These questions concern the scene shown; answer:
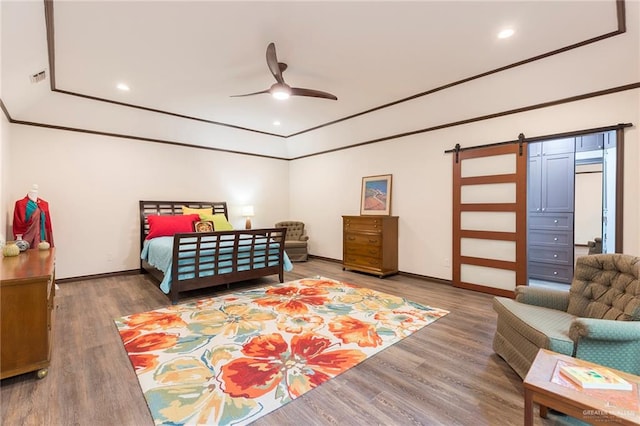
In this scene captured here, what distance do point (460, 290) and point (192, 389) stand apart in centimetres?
390

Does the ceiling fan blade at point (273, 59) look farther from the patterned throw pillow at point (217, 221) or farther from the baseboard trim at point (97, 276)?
the baseboard trim at point (97, 276)

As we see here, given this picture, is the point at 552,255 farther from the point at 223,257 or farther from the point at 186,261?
the point at 186,261

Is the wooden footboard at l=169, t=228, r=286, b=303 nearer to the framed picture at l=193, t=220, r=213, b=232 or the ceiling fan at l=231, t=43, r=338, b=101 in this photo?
the framed picture at l=193, t=220, r=213, b=232

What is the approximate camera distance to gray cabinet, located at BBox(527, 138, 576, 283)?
4574mm

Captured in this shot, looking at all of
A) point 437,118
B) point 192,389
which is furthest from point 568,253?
point 192,389

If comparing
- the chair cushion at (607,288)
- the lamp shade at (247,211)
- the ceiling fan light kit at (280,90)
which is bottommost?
the chair cushion at (607,288)

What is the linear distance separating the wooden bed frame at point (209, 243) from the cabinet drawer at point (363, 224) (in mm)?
1460

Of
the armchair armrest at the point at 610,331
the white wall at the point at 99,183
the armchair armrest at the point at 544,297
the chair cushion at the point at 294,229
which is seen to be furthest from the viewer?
the chair cushion at the point at 294,229

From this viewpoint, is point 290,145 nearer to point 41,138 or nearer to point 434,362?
point 41,138

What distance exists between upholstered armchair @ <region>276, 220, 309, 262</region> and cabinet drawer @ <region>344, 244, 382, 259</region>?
1.37m

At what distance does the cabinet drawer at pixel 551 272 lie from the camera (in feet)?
15.1

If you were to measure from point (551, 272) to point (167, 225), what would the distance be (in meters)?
6.68

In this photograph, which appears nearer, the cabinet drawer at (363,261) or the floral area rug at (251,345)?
the floral area rug at (251,345)

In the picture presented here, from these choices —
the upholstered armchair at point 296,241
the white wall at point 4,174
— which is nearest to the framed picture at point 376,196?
the upholstered armchair at point 296,241
